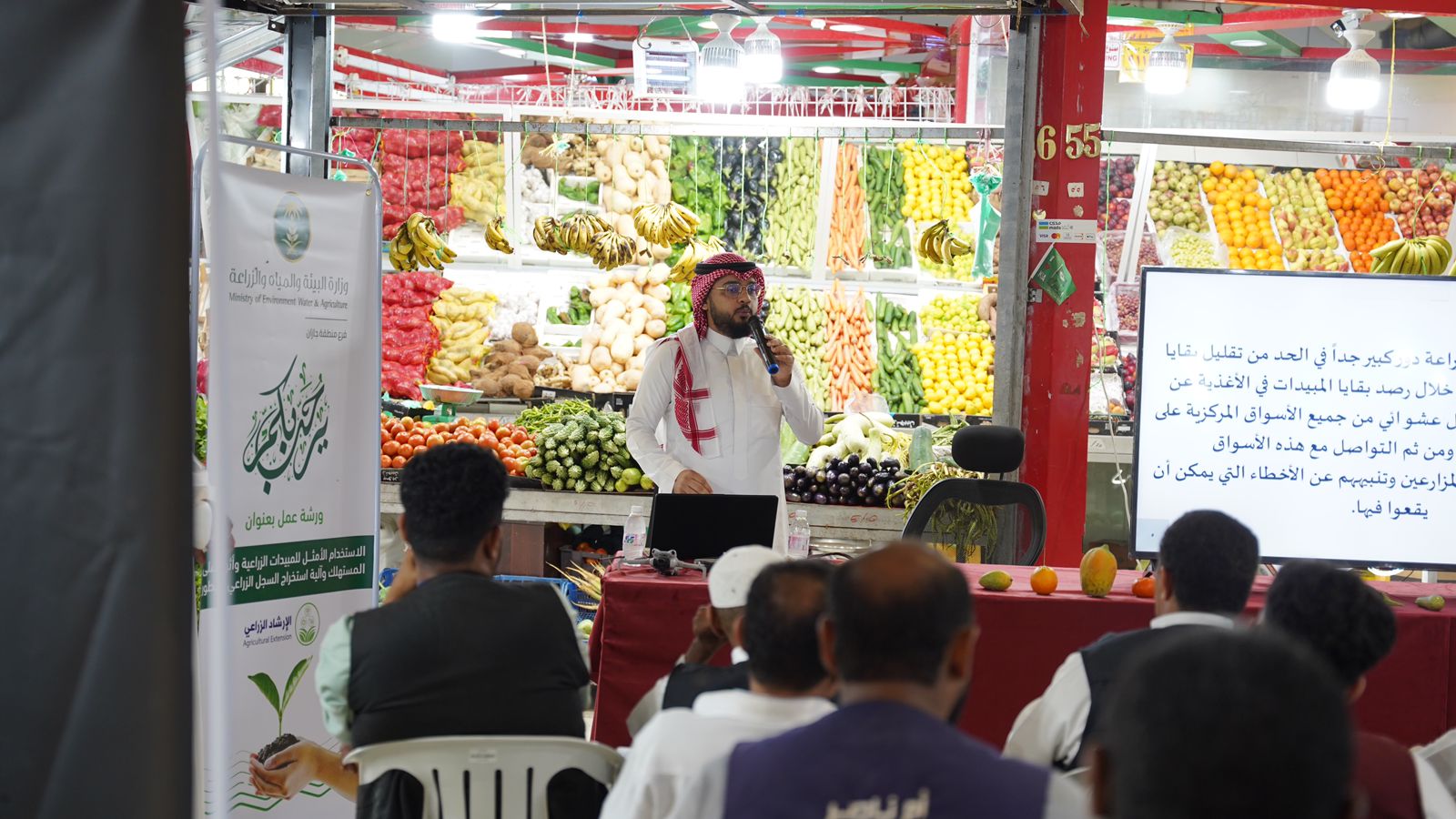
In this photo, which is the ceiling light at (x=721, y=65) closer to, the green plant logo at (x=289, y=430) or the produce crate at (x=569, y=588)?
the produce crate at (x=569, y=588)

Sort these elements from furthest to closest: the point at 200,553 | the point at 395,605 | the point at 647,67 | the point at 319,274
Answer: the point at 647,67 → the point at 319,274 → the point at 200,553 → the point at 395,605

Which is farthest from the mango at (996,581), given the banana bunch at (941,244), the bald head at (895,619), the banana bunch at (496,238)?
the banana bunch at (496,238)

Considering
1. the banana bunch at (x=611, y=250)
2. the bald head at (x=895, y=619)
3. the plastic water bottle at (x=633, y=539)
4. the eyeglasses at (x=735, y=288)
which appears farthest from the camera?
the banana bunch at (x=611, y=250)

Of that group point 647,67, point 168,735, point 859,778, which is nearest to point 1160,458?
point 859,778

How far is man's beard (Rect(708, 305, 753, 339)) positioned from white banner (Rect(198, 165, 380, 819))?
1267 millimetres

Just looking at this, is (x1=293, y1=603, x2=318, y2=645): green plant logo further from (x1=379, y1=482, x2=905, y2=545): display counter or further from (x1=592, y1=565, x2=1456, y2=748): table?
(x1=379, y1=482, x2=905, y2=545): display counter

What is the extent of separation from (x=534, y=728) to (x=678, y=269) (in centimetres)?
561

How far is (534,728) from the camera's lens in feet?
7.32

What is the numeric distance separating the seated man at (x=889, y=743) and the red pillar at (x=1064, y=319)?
3.71m

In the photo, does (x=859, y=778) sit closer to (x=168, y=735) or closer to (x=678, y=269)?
(x=168, y=735)

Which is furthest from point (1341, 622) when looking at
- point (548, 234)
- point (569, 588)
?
point (548, 234)

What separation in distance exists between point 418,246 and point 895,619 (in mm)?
6165

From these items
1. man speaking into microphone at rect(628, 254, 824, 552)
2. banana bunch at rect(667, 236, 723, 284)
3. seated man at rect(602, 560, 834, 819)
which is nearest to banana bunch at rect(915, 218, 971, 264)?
banana bunch at rect(667, 236, 723, 284)

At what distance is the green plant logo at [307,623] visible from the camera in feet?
12.1
